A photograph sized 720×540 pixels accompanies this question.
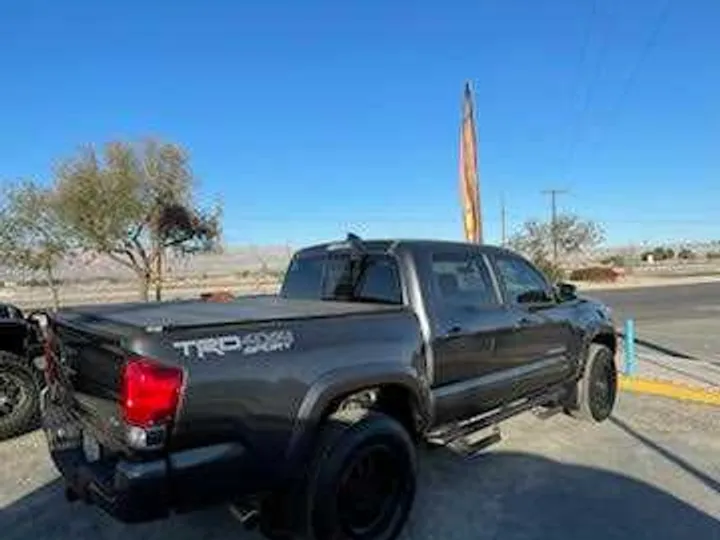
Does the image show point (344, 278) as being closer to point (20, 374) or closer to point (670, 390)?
point (20, 374)

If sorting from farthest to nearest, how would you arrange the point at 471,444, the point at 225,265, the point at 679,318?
the point at 225,265
the point at 679,318
the point at 471,444

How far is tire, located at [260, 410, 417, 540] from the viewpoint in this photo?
485 cm

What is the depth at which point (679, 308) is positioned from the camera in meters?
29.0

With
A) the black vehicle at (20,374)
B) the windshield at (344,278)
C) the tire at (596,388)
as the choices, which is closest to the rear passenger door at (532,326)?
the tire at (596,388)

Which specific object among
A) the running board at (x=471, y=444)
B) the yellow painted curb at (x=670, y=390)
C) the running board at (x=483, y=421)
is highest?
the running board at (x=483, y=421)

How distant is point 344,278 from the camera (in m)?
6.68

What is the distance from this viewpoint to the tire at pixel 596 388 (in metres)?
8.43

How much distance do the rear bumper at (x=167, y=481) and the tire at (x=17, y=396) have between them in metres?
3.98

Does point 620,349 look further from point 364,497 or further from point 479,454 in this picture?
point 364,497

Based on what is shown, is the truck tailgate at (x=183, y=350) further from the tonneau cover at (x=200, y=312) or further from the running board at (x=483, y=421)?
the running board at (x=483, y=421)

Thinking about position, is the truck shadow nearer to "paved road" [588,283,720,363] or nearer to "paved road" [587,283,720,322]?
"paved road" [588,283,720,363]

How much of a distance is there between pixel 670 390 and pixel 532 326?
4.35 metres

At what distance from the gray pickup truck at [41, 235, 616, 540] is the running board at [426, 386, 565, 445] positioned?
0.02 m

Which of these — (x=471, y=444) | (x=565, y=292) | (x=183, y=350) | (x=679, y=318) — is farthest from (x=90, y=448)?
(x=679, y=318)
